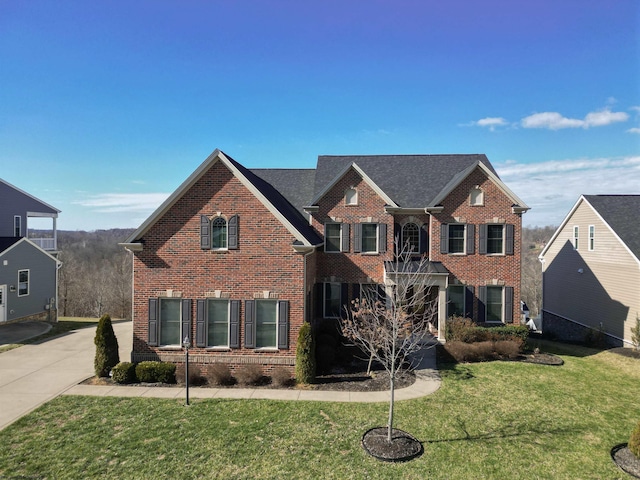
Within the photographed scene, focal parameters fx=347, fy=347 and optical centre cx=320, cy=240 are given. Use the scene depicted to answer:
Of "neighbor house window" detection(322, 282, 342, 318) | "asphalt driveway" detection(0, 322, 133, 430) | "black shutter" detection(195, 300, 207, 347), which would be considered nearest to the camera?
"asphalt driveway" detection(0, 322, 133, 430)

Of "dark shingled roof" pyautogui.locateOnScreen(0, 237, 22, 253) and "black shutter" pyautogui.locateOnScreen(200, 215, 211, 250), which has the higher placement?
"black shutter" pyautogui.locateOnScreen(200, 215, 211, 250)

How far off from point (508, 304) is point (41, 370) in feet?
74.0

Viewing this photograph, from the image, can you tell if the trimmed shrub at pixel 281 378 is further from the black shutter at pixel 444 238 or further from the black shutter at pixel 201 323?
the black shutter at pixel 444 238

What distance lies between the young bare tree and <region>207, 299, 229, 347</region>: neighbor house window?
4.91 metres

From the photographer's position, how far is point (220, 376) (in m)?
13.3

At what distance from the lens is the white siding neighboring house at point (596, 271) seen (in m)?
19.9

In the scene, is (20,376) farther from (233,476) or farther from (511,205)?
(511,205)

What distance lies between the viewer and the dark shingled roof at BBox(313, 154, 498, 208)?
2105 cm

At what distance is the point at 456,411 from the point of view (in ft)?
36.7

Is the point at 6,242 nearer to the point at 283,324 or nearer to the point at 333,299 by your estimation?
the point at 283,324

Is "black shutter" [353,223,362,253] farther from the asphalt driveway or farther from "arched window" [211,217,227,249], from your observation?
the asphalt driveway

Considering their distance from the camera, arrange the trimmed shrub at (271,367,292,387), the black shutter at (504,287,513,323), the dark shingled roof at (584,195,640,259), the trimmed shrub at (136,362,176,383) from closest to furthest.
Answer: the trimmed shrub at (271,367,292,387)
the trimmed shrub at (136,362,176,383)
the black shutter at (504,287,513,323)
the dark shingled roof at (584,195,640,259)

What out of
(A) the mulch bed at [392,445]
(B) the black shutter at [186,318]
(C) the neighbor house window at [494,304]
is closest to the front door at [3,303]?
(B) the black shutter at [186,318]

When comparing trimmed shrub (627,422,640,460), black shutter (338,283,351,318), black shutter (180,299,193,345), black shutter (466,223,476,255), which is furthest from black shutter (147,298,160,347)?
black shutter (466,223,476,255)
